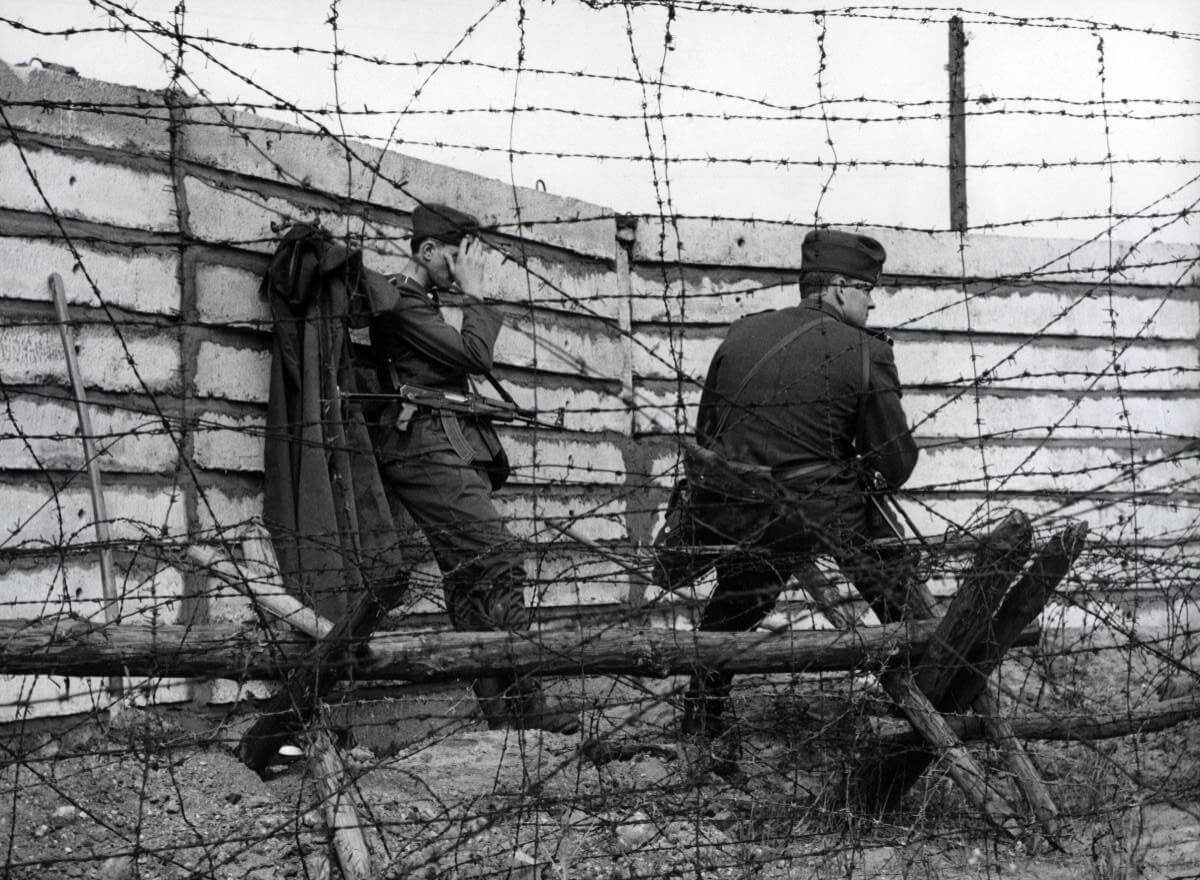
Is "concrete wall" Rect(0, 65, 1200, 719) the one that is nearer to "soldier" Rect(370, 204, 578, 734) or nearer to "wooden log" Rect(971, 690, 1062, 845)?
"soldier" Rect(370, 204, 578, 734)

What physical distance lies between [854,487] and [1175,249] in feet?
13.6

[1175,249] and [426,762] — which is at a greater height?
[1175,249]

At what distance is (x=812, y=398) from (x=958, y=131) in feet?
10.4

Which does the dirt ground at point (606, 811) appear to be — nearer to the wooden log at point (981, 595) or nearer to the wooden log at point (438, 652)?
the wooden log at point (438, 652)

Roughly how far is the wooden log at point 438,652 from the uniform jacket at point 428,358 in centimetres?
160

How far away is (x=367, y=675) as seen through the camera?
3.95 meters

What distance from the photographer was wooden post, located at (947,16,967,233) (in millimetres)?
8227

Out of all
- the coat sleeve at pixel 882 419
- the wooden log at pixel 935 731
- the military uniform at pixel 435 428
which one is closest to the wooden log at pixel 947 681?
the wooden log at pixel 935 731

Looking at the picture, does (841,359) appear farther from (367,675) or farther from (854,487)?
(367,675)

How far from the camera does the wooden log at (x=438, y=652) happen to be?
3574 mm

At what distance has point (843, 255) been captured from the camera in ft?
19.9

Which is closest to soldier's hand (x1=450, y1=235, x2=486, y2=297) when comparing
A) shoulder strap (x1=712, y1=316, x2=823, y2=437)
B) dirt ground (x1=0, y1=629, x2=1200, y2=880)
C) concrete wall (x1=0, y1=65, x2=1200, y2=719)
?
concrete wall (x1=0, y1=65, x2=1200, y2=719)

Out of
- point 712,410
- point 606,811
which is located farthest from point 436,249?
point 606,811

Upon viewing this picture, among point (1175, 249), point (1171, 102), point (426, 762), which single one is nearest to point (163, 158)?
point (426, 762)
